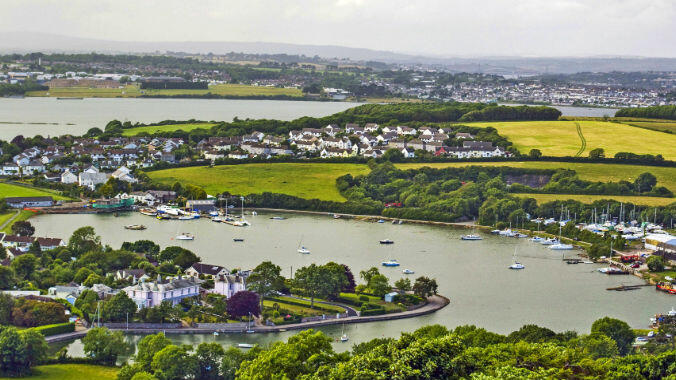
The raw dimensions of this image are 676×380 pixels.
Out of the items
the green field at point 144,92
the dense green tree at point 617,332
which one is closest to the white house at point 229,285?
the dense green tree at point 617,332

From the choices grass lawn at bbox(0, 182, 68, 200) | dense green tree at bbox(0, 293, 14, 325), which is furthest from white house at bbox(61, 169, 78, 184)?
dense green tree at bbox(0, 293, 14, 325)

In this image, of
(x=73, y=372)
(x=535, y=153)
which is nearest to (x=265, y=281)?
(x=73, y=372)

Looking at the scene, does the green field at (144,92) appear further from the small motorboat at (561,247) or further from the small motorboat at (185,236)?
the small motorboat at (561,247)

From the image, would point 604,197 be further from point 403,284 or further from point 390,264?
point 403,284

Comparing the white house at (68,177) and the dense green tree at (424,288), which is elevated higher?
the dense green tree at (424,288)

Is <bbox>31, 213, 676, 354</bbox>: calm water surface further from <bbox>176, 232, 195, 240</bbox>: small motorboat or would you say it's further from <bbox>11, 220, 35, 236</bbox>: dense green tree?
<bbox>11, 220, 35, 236</bbox>: dense green tree

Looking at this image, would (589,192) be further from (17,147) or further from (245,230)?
(17,147)
